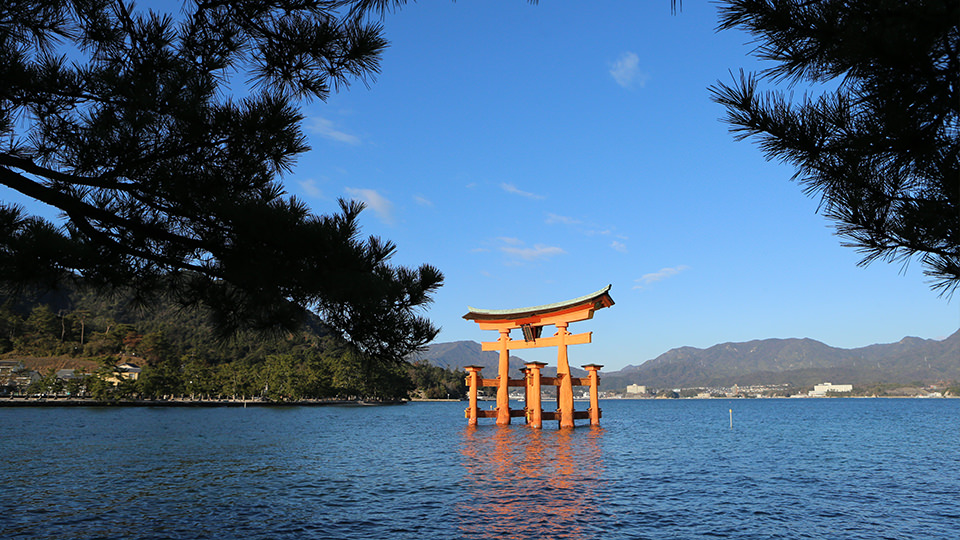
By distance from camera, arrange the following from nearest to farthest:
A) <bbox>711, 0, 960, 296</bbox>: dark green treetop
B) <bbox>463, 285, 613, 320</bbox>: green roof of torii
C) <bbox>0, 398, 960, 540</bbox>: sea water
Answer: <bbox>711, 0, 960, 296</bbox>: dark green treetop → <bbox>0, 398, 960, 540</bbox>: sea water → <bbox>463, 285, 613, 320</bbox>: green roof of torii

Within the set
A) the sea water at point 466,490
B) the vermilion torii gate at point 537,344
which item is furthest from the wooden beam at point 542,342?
the sea water at point 466,490

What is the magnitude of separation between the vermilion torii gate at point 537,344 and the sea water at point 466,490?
626cm

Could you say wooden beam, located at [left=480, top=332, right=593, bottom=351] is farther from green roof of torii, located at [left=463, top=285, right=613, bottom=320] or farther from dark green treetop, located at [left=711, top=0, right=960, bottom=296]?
dark green treetop, located at [left=711, top=0, right=960, bottom=296]

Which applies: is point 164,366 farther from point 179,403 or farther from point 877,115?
point 877,115

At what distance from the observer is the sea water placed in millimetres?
10078

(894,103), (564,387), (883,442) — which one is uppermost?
(894,103)

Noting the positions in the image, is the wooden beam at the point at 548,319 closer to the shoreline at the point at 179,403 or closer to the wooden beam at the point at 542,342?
the wooden beam at the point at 542,342

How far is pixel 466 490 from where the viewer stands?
13.8m

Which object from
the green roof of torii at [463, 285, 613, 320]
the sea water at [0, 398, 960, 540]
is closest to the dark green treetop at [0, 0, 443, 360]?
the sea water at [0, 398, 960, 540]

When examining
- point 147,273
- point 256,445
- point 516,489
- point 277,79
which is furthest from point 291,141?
point 256,445

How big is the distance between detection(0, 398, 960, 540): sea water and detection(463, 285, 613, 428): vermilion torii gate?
6261 millimetres

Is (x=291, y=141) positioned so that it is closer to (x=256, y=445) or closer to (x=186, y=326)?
(x=256, y=445)

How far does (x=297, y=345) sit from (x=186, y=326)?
28.1m

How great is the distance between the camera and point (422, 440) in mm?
28188
